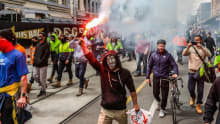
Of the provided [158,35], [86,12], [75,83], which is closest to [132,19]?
[158,35]

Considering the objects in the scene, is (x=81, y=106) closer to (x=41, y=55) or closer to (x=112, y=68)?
(x=41, y=55)

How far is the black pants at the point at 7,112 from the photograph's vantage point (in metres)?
3.48

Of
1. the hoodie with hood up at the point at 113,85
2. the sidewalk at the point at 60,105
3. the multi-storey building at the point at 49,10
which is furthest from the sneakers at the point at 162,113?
the multi-storey building at the point at 49,10

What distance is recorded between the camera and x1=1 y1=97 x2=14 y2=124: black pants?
137 inches

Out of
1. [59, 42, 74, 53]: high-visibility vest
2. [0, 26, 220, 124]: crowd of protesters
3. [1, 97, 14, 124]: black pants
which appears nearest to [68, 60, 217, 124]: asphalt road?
[0, 26, 220, 124]: crowd of protesters

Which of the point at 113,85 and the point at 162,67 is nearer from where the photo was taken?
the point at 113,85

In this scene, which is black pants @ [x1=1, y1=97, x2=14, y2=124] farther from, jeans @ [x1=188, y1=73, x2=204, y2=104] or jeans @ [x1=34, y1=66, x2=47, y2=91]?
jeans @ [x1=188, y1=73, x2=204, y2=104]

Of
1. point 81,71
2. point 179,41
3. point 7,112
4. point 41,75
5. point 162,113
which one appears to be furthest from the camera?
point 179,41

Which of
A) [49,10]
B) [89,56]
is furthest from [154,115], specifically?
[49,10]

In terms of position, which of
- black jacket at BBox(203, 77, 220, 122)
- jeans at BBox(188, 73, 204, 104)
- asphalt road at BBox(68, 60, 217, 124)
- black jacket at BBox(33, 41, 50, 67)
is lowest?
asphalt road at BBox(68, 60, 217, 124)

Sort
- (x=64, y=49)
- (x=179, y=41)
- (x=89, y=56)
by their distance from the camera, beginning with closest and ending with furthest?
(x=89, y=56) < (x=64, y=49) < (x=179, y=41)

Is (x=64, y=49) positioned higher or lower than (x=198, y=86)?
higher

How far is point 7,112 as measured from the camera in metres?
3.50

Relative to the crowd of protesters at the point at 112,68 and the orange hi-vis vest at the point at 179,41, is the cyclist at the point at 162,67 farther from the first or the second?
the orange hi-vis vest at the point at 179,41
